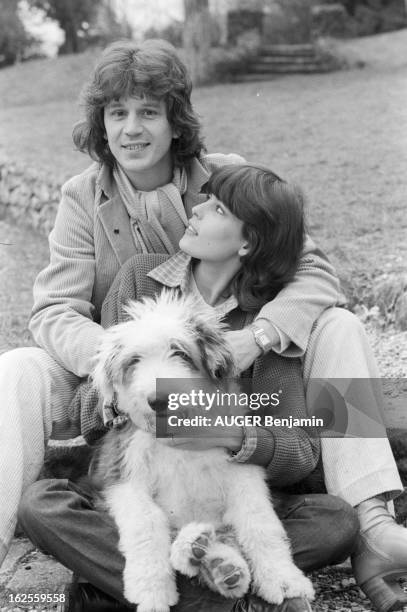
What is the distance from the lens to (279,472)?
9.65 feet

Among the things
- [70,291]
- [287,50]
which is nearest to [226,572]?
[70,291]

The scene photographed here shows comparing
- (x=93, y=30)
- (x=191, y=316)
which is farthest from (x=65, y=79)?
(x=191, y=316)

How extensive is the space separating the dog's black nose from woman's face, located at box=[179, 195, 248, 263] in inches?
31.4

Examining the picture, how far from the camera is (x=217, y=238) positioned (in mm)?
3193

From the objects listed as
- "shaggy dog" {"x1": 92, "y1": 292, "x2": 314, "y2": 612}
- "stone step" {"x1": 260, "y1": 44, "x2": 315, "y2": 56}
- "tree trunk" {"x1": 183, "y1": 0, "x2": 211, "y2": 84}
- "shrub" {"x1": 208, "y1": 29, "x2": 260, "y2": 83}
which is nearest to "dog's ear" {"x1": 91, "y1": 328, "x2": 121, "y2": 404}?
"shaggy dog" {"x1": 92, "y1": 292, "x2": 314, "y2": 612}

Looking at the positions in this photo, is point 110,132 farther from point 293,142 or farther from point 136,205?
point 293,142

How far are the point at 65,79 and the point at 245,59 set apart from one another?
3.52 metres

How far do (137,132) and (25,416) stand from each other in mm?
1278

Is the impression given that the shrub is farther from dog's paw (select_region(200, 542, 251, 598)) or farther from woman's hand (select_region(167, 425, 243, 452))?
dog's paw (select_region(200, 542, 251, 598))

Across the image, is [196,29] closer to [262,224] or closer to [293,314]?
[262,224]

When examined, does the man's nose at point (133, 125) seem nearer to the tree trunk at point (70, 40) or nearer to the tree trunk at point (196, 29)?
the tree trunk at point (196, 29)

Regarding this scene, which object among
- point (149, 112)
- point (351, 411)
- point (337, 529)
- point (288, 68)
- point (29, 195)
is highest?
point (149, 112)

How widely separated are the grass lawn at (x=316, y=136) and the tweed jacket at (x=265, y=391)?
7.94 ft

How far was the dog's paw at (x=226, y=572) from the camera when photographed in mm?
2527
